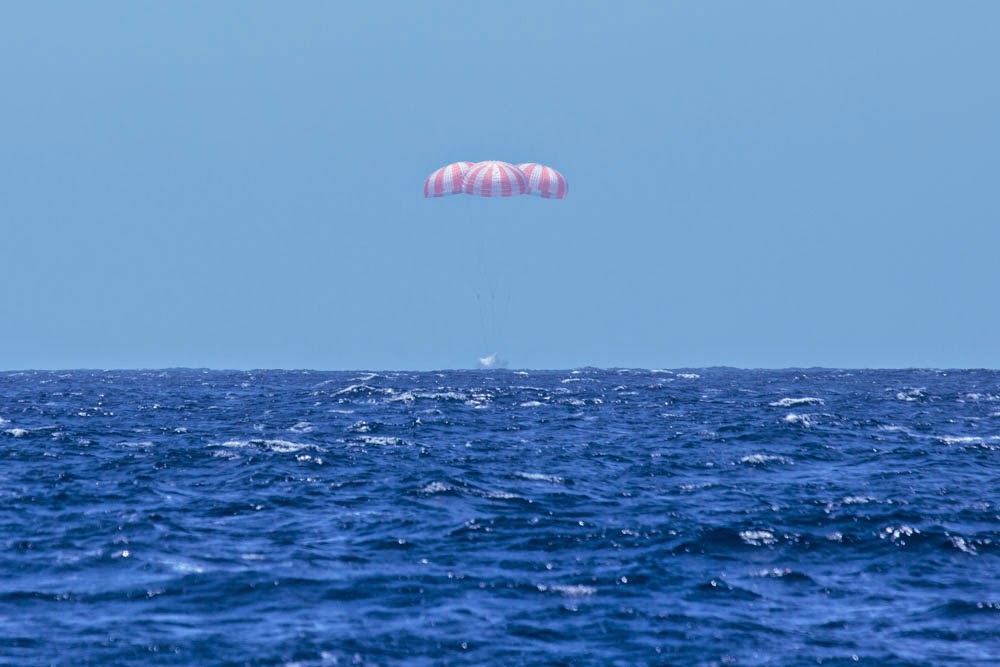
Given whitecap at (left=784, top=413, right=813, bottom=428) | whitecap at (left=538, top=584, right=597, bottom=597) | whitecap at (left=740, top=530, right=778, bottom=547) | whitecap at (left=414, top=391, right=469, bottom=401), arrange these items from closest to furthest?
whitecap at (left=538, top=584, right=597, bottom=597) < whitecap at (left=740, top=530, right=778, bottom=547) < whitecap at (left=784, top=413, right=813, bottom=428) < whitecap at (left=414, top=391, right=469, bottom=401)

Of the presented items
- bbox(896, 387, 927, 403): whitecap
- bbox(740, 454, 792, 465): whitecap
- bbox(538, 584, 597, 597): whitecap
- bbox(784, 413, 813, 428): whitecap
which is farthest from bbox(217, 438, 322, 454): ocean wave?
bbox(896, 387, 927, 403): whitecap

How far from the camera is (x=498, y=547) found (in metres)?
17.9

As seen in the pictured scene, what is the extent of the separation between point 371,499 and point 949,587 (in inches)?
406

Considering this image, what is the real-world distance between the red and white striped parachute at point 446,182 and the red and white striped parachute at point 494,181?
55 centimetres

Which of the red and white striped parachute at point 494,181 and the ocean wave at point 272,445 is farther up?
the red and white striped parachute at point 494,181

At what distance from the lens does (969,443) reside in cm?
3177

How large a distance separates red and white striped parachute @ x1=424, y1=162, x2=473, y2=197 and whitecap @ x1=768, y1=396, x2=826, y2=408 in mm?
34401

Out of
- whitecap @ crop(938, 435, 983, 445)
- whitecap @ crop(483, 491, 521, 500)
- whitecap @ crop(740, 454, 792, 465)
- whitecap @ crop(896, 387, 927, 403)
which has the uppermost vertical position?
whitecap @ crop(896, 387, 927, 403)

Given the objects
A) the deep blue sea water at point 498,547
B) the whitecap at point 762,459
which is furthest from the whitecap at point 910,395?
the whitecap at point 762,459

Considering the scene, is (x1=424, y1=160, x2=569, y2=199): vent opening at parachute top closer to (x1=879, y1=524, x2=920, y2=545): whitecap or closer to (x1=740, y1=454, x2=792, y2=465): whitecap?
(x1=740, y1=454, x2=792, y2=465): whitecap

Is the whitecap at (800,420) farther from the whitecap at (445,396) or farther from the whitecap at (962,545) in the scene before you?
the whitecap at (962,545)

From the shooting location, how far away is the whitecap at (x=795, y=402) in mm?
45581

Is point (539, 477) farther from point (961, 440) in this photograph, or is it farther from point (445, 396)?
point (445, 396)

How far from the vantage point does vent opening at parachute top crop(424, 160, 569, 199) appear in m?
76.9
